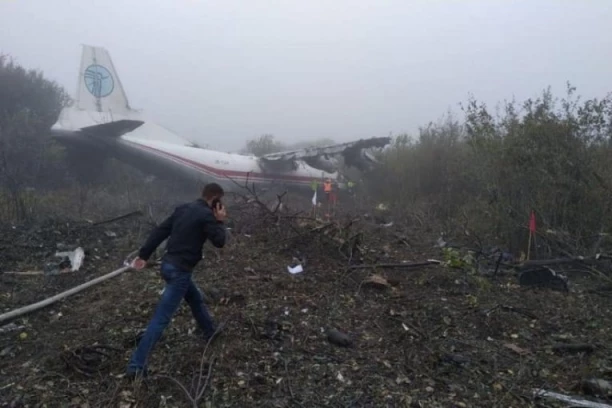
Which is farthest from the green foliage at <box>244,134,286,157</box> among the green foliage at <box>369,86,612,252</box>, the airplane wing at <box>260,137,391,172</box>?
the green foliage at <box>369,86,612,252</box>

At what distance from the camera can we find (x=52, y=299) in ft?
19.0

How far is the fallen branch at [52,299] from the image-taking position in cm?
522

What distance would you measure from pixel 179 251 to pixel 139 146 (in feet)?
42.9

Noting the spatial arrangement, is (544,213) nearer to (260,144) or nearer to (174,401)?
(174,401)

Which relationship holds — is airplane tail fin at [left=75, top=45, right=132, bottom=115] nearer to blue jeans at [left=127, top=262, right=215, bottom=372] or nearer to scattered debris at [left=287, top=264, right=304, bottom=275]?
scattered debris at [left=287, top=264, right=304, bottom=275]

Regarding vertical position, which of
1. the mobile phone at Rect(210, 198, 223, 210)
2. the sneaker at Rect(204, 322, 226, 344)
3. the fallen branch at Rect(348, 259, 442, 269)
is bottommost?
the sneaker at Rect(204, 322, 226, 344)

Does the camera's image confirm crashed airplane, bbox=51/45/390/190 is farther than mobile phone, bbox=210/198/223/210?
Yes

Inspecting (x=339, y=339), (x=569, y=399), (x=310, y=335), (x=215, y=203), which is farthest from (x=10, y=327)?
(x=569, y=399)

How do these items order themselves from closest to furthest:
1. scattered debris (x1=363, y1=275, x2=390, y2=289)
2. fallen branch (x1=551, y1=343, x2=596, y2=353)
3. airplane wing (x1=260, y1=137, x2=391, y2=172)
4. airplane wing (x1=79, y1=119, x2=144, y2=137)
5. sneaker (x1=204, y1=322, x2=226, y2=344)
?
1. sneaker (x1=204, y1=322, x2=226, y2=344)
2. fallen branch (x1=551, y1=343, x2=596, y2=353)
3. scattered debris (x1=363, y1=275, x2=390, y2=289)
4. airplane wing (x1=79, y1=119, x2=144, y2=137)
5. airplane wing (x1=260, y1=137, x2=391, y2=172)

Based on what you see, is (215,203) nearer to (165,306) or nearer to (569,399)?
(165,306)

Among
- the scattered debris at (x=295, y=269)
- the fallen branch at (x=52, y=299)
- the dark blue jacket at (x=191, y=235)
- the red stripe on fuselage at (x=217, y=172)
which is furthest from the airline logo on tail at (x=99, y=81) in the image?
the dark blue jacket at (x=191, y=235)

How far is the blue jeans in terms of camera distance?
409cm

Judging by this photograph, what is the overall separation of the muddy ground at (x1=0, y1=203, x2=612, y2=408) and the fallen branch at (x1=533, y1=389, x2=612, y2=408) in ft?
0.32

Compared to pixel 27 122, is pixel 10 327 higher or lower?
lower
